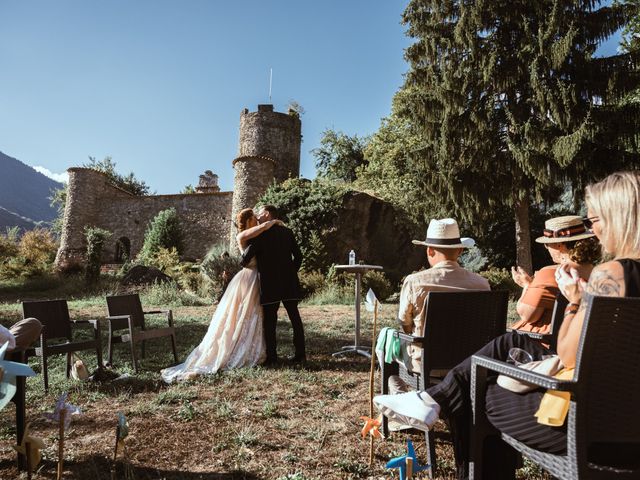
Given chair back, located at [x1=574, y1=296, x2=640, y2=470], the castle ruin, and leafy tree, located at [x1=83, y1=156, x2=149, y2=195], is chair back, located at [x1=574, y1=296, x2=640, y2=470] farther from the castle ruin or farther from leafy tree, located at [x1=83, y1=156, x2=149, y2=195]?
leafy tree, located at [x1=83, y1=156, x2=149, y2=195]

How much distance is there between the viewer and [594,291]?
1510 millimetres

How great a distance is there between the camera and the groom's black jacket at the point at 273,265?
5023 mm

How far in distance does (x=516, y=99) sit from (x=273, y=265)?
11.4 meters

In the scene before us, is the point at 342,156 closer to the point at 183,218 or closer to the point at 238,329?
the point at 183,218

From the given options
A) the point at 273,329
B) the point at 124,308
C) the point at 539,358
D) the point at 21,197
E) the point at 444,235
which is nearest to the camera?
the point at 539,358

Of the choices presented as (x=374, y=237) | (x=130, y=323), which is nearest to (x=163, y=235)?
(x=374, y=237)

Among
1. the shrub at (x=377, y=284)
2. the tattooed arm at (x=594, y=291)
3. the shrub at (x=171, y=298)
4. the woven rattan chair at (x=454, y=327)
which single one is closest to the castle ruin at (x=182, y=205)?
the shrub at (x=171, y=298)

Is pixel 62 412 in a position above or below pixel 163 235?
below

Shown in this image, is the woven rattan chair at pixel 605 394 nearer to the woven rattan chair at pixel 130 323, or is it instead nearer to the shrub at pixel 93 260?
the woven rattan chair at pixel 130 323

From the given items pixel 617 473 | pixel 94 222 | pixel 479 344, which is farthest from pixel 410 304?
pixel 94 222

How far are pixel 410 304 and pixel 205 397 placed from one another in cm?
202

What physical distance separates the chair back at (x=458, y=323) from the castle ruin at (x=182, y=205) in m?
20.1

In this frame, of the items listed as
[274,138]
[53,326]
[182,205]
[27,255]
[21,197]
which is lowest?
[53,326]

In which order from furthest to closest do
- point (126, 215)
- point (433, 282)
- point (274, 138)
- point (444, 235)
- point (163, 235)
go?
1. point (274, 138)
2. point (126, 215)
3. point (163, 235)
4. point (444, 235)
5. point (433, 282)
